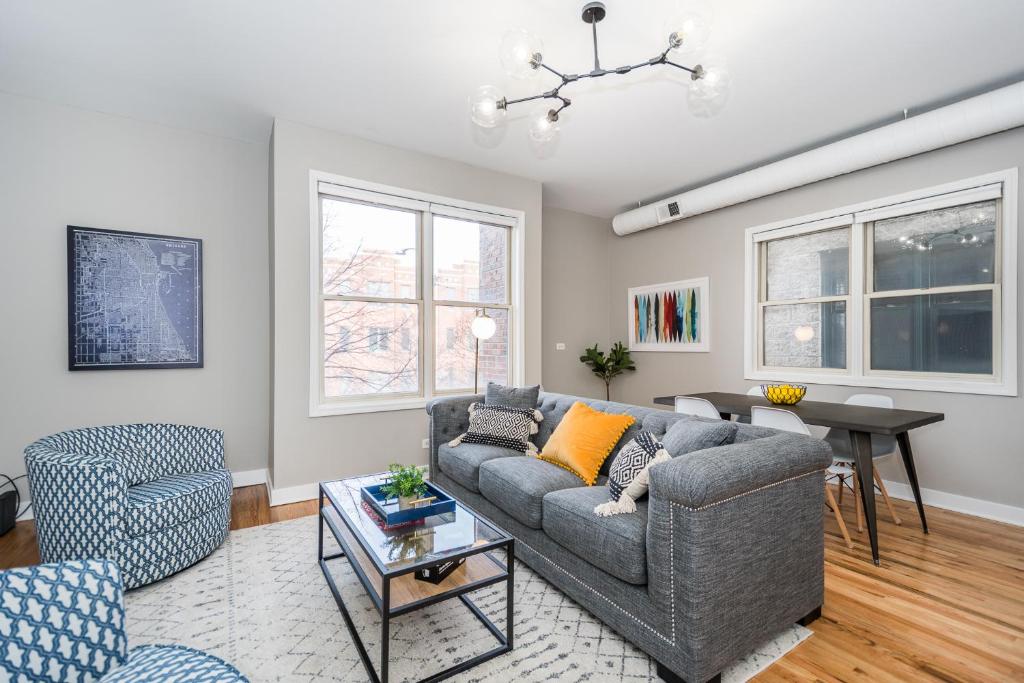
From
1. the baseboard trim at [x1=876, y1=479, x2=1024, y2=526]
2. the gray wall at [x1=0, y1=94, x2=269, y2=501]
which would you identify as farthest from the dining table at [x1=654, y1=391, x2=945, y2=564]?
the gray wall at [x1=0, y1=94, x2=269, y2=501]

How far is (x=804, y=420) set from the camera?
2.77m

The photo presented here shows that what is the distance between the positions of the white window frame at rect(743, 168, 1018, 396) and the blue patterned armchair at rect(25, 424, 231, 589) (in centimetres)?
462

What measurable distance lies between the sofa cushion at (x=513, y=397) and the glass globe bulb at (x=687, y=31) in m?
2.28

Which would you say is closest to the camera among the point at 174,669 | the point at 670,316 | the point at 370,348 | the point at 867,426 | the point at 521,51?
the point at 174,669

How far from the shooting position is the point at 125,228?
3.44 meters

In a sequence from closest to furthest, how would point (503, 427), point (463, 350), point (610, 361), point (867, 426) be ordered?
point (867, 426) < point (503, 427) < point (463, 350) < point (610, 361)

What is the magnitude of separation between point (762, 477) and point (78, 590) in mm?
2092

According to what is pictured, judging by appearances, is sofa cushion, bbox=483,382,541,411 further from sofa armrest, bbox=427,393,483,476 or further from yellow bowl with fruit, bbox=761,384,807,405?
yellow bowl with fruit, bbox=761,384,807,405

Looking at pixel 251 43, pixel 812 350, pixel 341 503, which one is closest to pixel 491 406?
pixel 341 503

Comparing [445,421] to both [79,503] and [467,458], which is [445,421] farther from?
[79,503]

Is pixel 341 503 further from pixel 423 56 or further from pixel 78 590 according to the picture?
pixel 423 56

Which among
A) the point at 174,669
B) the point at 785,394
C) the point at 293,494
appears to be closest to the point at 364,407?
the point at 293,494

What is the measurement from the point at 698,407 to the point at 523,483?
61.7 inches

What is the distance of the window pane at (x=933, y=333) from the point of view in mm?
3279
